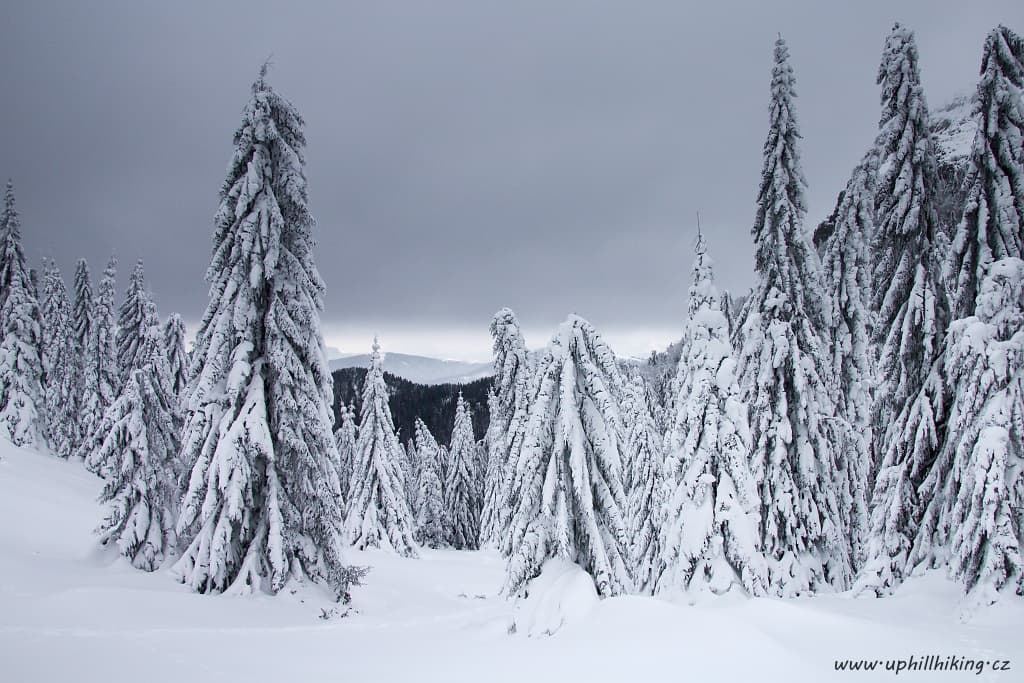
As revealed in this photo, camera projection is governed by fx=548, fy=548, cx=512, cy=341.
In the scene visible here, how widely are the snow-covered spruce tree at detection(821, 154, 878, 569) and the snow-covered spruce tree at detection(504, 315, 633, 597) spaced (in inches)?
388

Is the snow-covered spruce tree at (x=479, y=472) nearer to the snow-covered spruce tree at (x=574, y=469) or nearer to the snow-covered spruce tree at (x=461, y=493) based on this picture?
the snow-covered spruce tree at (x=461, y=493)

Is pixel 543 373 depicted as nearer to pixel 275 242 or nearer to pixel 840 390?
pixel 275 242

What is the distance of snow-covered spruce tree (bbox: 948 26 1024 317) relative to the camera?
13.3 meters

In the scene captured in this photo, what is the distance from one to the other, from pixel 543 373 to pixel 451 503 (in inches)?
1595

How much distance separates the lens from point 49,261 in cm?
4747

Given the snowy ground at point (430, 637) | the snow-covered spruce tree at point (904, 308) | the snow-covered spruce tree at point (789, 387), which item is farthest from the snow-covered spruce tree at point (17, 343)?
the snow-covered spruce tree at point (904, 308)

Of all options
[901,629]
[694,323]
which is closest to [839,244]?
[694,323]

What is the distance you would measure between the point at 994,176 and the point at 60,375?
5884 cm

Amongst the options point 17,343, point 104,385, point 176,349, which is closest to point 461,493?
point 176,349

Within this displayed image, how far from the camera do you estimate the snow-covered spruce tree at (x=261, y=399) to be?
1526cm

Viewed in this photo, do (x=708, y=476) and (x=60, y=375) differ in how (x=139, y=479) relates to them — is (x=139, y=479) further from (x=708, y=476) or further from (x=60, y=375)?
(x=60, y=375)

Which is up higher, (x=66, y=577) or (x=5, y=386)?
Result: (x=5, y=386)

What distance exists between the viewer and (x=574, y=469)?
1259 centimetres

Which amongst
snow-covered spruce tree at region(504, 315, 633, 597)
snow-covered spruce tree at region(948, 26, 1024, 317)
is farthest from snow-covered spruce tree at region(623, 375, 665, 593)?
snow-covered spruce tree at region(948, 26, 1024, 317)
